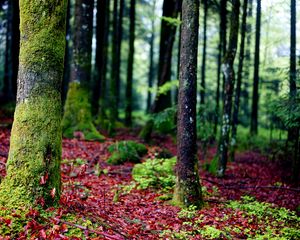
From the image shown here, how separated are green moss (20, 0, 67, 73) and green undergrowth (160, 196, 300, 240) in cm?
360

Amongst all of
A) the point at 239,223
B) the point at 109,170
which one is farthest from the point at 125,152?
the point at 239,223

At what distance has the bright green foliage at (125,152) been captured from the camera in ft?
36.0

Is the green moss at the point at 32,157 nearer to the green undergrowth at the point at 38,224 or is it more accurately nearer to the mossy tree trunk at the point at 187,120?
the green undergrowth at the point at 38,224

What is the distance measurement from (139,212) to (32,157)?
9.21ft

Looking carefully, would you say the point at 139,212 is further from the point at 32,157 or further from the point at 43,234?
the point at 32,157

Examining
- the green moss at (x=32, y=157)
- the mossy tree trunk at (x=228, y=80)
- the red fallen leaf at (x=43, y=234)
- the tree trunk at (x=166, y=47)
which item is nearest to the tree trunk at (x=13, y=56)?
the tree trunk at (x=166, y=47)

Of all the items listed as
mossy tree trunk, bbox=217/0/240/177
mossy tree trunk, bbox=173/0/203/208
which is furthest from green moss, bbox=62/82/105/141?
mossy tree trunk, bbox=173/0/203/208

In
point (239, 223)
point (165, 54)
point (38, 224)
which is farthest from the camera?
point (165, 54)

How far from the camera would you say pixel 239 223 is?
6723 mm

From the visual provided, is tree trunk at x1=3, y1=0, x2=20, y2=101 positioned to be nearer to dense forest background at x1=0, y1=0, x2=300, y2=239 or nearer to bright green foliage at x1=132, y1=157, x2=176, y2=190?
dense forest background at x1=0, y1=0, x2=300, y2=239

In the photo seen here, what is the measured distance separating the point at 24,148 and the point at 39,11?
7.06 feet

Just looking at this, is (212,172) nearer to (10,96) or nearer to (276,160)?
(276,160)

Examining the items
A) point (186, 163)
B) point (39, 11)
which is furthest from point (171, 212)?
point (39, 11)

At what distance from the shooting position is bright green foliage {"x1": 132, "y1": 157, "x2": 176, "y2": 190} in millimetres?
8727
